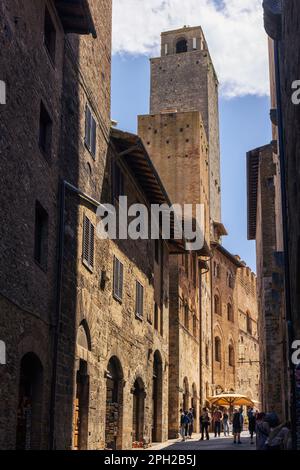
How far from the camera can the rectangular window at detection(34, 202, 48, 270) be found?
12516 mm

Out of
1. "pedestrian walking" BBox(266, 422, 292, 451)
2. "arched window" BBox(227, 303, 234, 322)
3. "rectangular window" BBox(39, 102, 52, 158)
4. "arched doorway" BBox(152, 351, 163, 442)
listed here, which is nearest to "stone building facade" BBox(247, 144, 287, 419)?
"arched doorway" BBox(152, 351, 163, 442)

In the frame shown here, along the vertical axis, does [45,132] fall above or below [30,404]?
above

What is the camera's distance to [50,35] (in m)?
13.9

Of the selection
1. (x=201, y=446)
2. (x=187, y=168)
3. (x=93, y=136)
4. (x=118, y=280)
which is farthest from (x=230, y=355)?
(x=93, y=136)

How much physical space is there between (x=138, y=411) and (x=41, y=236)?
32.5ft

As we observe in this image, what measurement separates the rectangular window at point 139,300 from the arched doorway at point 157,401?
10.8 feet

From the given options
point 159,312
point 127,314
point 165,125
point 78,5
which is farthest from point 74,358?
point 165,125

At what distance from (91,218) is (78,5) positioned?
14.7ft

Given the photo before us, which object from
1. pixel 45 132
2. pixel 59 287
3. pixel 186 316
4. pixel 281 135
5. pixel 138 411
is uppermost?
pixel 281 135

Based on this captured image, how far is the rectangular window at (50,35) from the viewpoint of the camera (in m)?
13.6

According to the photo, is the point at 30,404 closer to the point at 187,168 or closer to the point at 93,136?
the point at 93,136

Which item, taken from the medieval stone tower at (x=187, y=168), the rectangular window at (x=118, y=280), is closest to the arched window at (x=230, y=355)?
the medieval stone tower at (x=187, y=168)

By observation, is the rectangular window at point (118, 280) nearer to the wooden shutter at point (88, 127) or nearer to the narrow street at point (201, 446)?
the wooden shutter at point (88, 127)

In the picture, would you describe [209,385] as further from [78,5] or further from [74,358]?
[78,5]
